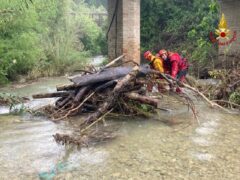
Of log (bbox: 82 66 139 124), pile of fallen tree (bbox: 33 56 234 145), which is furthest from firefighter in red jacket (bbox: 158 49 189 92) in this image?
log (bbox: 82 66 139 124)

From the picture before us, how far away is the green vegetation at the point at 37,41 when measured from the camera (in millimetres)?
15547

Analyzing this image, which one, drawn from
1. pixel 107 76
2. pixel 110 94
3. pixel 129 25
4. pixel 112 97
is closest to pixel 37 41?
pixel 129 25

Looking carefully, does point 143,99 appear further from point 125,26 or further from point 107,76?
point 125,26

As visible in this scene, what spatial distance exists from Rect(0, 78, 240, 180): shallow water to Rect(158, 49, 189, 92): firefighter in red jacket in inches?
74.2

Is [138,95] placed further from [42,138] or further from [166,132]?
[42,138]

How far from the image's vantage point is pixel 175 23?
941 inches

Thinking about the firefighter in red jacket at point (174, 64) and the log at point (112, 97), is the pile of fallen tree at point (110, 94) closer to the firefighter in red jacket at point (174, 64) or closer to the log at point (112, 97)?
the log at point (112, 97)

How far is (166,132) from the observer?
7.12m

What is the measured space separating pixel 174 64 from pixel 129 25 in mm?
6680

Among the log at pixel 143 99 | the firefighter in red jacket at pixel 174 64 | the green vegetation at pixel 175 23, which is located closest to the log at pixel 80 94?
the log at pixel 143 99

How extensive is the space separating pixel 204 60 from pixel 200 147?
1058 centimetres

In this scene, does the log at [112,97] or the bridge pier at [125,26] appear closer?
the log at [112,97]

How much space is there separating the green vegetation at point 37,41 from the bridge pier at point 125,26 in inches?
137

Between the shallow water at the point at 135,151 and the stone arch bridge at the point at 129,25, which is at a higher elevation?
the stone arch bridge at the point at 129,25
